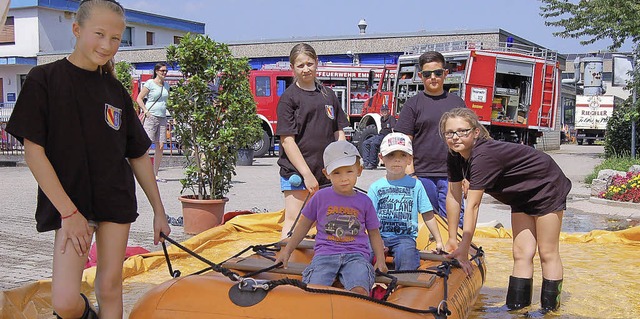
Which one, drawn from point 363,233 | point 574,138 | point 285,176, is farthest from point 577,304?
point 574,138

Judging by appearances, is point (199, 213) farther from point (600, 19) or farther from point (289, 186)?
point (600, 19)

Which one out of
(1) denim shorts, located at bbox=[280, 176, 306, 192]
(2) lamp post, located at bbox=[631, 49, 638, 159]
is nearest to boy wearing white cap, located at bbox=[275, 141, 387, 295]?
(1) denim shorts, located at bbox=[280, 176, 306, 192]

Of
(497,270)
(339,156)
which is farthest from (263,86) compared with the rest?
(339,156)

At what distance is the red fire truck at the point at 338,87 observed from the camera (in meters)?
19.9

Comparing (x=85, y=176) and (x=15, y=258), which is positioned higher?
(x=85, y=176)

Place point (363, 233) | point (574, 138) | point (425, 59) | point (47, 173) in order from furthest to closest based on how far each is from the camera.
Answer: point (574, 138)
point (425, 59)
point (363, 233)
point (47, 173)

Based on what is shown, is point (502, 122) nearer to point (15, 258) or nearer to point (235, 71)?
point (235, 71)

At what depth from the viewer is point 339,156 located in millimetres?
4012

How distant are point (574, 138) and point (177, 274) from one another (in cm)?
4101

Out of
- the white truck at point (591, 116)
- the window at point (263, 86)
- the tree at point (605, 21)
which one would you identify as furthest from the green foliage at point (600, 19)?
the white truck at point (591, 116)

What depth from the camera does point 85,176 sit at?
302 cm

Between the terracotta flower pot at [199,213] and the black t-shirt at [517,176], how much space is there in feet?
11.7

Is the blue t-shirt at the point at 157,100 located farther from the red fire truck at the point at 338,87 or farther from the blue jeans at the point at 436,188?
the red fire truck at the point at 338,87

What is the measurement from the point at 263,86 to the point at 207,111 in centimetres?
1275
